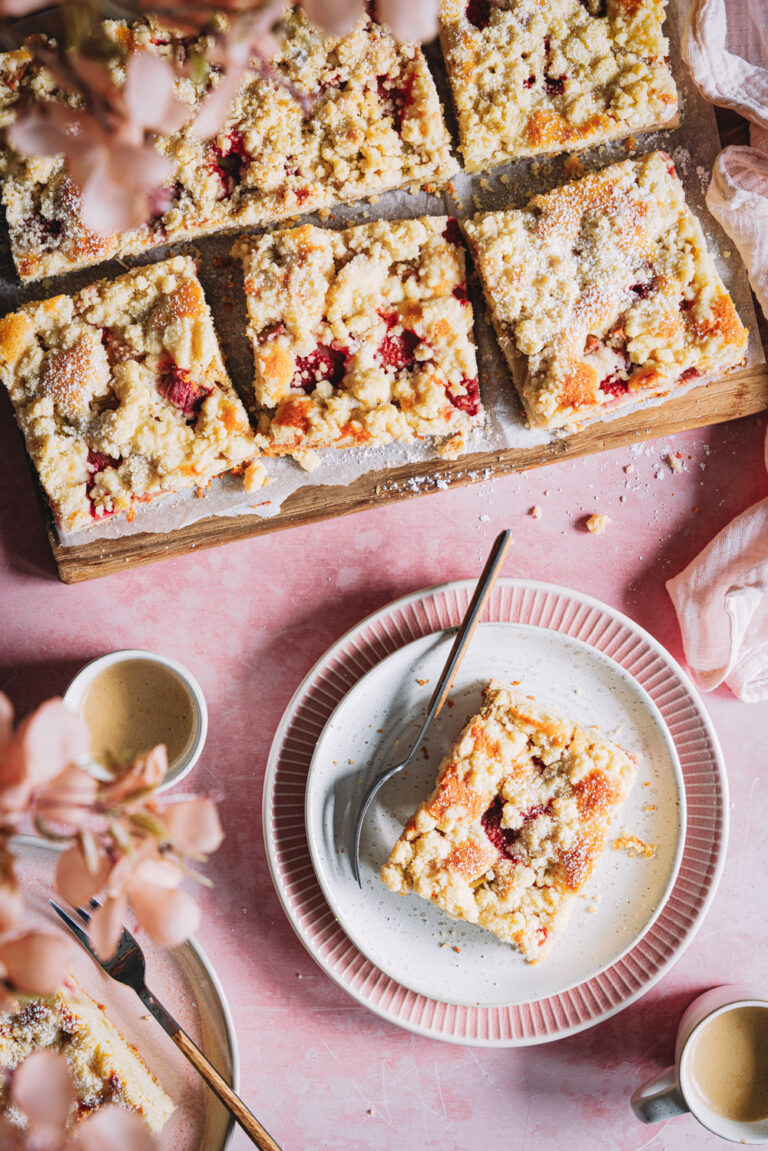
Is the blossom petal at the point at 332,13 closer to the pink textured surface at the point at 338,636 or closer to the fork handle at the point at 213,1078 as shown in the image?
the pink textured surface at the point at 338,636

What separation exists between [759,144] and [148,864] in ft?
8.99

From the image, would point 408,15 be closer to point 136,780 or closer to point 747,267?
point 136,780

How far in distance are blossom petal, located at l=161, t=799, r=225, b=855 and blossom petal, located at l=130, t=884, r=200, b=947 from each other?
7 centimetres

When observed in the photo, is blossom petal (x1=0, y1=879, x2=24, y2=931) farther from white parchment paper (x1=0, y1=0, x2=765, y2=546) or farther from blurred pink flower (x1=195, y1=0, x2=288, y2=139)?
white parchment paper (x1=0, y1=0, x2=765, y2=546)

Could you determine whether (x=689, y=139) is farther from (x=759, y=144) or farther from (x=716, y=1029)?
(x=716, y=1029)

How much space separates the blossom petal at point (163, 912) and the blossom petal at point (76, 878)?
0.18ft

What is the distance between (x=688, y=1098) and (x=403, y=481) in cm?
210

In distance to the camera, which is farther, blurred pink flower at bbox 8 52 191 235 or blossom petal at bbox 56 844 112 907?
blossom petal at bbox 56 844 112 907

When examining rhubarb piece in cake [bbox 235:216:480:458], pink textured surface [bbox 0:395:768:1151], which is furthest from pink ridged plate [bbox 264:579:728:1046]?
rhubarb piece in cake [bbox 235:216:480:458]

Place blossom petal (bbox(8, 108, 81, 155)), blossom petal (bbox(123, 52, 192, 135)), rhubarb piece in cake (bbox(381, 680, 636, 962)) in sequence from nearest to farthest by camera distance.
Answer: blossom petal (bbox(123, 52, 192, 135)) → blossom petal (bbox(8, 108, 81, 155)) → rhubarb piece in cake (bbox(381, 680, 636, 962))

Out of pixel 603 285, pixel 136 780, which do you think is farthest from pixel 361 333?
pixel 136 780

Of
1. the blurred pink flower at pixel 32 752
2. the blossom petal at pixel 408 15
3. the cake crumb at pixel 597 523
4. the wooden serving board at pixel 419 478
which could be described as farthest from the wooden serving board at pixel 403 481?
the blossom petal at pixel 408 15

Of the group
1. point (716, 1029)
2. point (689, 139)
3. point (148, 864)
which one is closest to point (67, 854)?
A: point (148, 864)

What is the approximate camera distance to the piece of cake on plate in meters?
2.70
